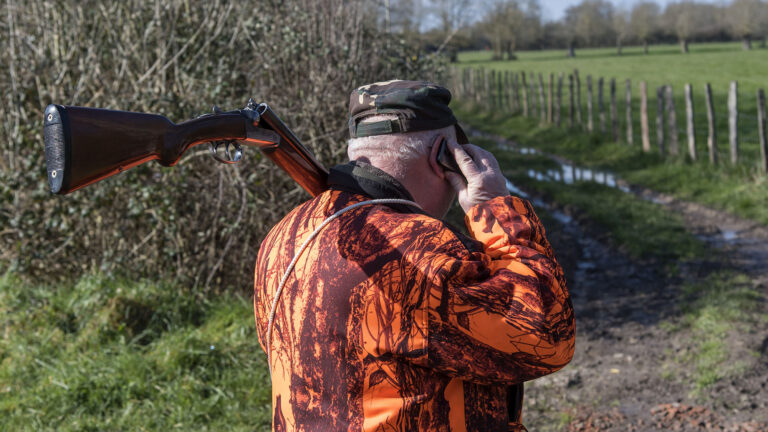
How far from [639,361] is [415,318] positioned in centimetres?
459

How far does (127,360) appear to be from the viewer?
5.03 m

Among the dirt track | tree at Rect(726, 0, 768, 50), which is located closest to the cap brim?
the dirt track

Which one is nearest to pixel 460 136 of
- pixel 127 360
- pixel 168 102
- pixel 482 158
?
pixel 482 158

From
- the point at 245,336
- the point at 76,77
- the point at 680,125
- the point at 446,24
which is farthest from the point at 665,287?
the point at 680,125

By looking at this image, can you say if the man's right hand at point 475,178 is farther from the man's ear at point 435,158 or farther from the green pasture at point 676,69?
the green pasture at point 676,69

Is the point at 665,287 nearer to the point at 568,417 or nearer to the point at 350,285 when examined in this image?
the point at 568,417

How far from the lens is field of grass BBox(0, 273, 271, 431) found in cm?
464

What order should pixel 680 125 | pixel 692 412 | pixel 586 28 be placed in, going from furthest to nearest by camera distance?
pixel 586 28 → pixel 680 125 → pixel 692 412

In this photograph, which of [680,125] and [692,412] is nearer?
[692,412]

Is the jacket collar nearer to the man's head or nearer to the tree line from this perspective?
the man's head

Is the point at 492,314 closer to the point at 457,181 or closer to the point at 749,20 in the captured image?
the point at 457,181

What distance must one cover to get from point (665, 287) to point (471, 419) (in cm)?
623

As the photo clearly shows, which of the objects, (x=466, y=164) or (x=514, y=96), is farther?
(x=514, y=96)

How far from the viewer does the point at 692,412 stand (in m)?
4.91
